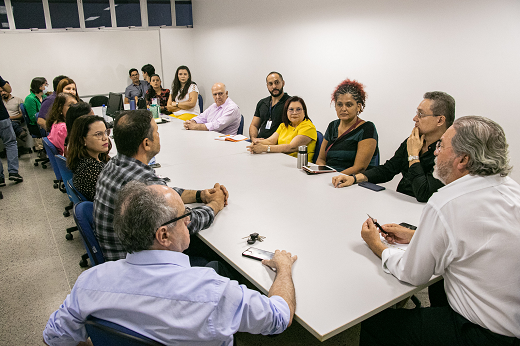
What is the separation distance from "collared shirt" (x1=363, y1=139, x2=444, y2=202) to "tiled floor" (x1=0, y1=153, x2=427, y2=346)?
0.83 meters

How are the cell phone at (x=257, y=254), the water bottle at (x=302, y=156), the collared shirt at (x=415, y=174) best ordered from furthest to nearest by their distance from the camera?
1. the water bottle at (x=302, y=156)
2. the collared shirt at (x=415, y=174)
3. the cell phone at (x=257, y=254)

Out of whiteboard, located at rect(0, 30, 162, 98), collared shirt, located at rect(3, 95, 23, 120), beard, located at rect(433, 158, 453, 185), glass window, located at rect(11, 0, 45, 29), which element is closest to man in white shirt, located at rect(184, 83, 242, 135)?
beard, located at rect(433, 158, 453, 185)

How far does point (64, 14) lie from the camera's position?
23.1 feet

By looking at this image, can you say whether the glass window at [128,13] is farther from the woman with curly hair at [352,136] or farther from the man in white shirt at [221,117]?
the woman with curly hair at [352,136]

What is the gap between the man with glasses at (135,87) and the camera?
23.9 feet

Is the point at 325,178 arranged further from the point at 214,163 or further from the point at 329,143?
the point at 214,163

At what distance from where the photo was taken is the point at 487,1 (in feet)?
11.0

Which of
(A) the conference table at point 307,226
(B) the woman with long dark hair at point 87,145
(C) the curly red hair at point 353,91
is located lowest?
(A) the conference table at point 307,226

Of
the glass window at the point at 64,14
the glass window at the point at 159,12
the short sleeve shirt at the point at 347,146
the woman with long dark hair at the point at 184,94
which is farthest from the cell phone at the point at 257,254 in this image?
the glass window at the point at 159,12

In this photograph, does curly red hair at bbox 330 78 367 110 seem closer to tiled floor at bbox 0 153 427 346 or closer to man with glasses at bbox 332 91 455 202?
man with glasses at bbox 332 91 455 202

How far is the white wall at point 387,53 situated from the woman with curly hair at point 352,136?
56.7 inches

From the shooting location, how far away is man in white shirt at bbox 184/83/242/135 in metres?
4.67

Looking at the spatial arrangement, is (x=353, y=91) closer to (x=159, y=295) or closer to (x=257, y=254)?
(x=257, y=254)

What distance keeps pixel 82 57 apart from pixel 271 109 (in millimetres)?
4961
